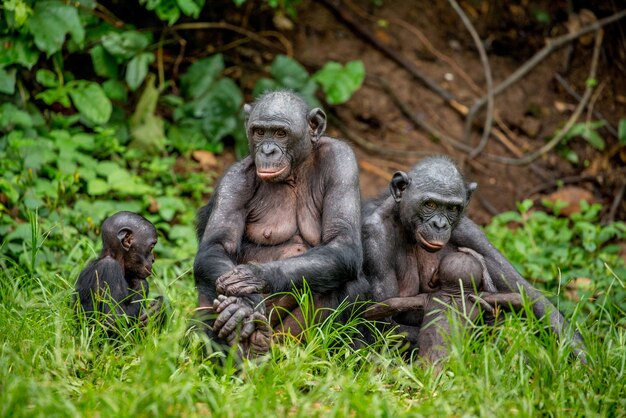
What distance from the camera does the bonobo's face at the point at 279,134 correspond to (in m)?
6.22

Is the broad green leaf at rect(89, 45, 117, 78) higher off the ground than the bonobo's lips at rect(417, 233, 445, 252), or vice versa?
the broad green leaf at rect(89, 45, 117, 78)

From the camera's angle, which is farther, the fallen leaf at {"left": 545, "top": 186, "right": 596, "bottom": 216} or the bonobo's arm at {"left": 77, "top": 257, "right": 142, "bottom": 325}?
the fallen leaf at {"left": 545, "top": 186, "right": 596, "bottom": 216}

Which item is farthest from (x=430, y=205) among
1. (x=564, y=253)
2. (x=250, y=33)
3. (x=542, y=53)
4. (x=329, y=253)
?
(x=542, y=53)

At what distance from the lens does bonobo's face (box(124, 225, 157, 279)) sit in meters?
6.55

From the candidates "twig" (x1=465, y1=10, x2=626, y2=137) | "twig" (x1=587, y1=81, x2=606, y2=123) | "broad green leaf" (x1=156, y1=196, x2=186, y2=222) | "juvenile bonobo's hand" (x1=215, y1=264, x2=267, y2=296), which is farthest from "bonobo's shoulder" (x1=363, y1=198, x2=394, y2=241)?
"twig" (x1=587, y1=81, x2=606, y2=123)

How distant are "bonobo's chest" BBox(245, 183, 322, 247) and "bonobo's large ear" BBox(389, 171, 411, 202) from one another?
0.56m

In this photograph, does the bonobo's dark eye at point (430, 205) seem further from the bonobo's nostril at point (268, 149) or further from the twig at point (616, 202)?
the twig at point (616, 202)

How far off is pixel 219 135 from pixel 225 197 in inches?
177

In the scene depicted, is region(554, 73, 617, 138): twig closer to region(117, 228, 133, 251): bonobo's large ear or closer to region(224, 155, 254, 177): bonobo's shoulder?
region(224, 155, 254, 177): bonobo's shoulder

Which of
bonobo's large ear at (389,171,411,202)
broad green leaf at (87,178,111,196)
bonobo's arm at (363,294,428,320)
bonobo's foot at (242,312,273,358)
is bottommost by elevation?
broad green leaf at (87,178,111,196)

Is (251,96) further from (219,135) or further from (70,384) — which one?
(70,384)

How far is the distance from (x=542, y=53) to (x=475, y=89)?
42.1 inches

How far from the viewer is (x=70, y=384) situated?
501 centimetres

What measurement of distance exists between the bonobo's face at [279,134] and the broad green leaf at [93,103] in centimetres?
386
